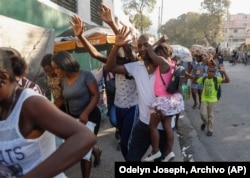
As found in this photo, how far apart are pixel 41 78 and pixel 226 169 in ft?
7.59

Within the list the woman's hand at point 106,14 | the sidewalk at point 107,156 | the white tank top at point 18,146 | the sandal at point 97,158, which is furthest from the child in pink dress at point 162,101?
the white tank top at point 18,146

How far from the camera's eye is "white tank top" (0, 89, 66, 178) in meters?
1.60

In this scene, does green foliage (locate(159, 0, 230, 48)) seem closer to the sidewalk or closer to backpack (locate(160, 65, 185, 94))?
the sidewalk

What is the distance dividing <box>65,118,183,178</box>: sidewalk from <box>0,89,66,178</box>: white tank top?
308cm

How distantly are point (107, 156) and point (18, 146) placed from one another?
410 cm

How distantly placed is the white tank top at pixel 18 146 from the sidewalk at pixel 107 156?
3084mm

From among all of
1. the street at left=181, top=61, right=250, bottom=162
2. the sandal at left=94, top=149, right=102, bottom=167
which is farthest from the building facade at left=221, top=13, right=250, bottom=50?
the sandal at left=94, top=149, right=102, bottom=167

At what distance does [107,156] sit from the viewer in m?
5.63

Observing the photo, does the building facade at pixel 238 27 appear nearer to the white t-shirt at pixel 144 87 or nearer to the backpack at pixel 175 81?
the backpack at pixel 175 81

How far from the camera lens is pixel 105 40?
669 cm

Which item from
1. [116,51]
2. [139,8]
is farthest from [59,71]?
[139,8]

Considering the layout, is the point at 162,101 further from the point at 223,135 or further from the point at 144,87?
the point at 223,135

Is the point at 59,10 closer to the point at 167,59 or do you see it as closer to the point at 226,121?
the point at 226,121

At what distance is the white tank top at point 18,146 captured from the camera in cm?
160
